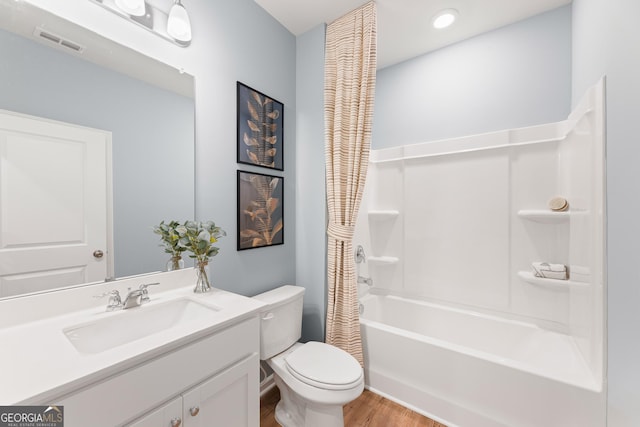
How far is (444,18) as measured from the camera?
1888 mm

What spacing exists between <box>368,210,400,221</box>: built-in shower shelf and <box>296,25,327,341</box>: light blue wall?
72cm

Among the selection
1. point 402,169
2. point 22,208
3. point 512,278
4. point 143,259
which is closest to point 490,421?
point 512,278

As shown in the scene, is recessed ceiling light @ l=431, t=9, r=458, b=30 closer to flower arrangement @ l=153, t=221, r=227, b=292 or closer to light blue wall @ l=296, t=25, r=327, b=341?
light blue wall @ l=296, t=25, r=327, b=341

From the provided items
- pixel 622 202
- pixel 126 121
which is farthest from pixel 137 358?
pixel 622 202

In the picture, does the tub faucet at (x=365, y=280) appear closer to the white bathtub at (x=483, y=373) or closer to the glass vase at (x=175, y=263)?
the white bathtub at (x=483, y=373)

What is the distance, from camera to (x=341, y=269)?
1.88m

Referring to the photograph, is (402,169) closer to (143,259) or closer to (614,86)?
(614,86)

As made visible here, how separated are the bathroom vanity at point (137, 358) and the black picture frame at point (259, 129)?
904mm

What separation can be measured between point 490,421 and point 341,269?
118cm

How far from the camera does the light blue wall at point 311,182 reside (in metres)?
1.98

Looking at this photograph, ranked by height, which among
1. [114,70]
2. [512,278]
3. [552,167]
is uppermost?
[114,70]

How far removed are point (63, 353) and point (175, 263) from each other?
0.64 m

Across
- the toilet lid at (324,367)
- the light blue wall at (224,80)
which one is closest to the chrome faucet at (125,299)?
the light blue wall at (224,80)

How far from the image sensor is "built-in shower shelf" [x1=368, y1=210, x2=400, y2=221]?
95.5 inches
